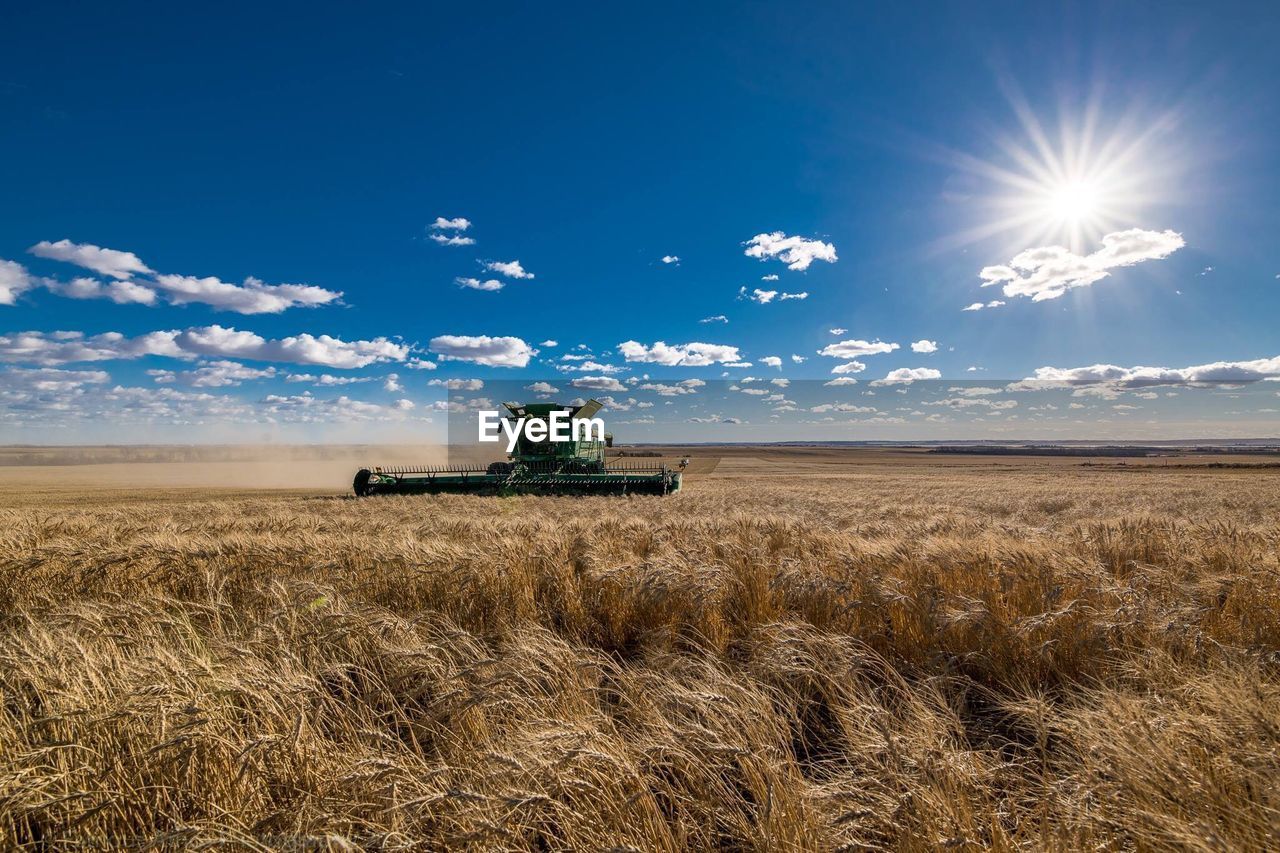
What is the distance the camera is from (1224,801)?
187 cm

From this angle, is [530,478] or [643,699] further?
[530,478]

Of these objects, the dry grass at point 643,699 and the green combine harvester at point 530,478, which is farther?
the green combine harvester at point 530,478

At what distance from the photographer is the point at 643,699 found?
119 inches

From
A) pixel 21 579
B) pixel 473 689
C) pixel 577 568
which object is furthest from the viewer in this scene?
pixel 577 568

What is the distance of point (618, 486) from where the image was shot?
78.8ft

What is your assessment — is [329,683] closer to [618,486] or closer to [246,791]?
[246,791]

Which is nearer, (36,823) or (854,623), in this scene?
(36,823)

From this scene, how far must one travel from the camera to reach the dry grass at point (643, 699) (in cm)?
203

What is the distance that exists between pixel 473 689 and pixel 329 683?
1172 millimetres

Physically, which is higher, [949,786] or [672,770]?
[949,786]

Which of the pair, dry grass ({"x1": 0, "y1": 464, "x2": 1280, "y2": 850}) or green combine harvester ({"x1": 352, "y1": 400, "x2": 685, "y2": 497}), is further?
green combine harvester ({"x1": 352, "y1": 400, "x2": 685, "y2": 497})

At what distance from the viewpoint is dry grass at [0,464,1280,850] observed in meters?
2.03

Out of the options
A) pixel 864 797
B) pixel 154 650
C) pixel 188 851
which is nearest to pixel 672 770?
pixel 864 797

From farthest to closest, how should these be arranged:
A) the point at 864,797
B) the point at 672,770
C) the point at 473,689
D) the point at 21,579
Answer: the point at 21,579
the point at 473,689
the point at 672,770
the point at 864,797
